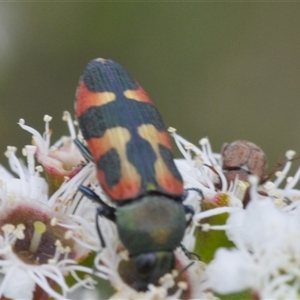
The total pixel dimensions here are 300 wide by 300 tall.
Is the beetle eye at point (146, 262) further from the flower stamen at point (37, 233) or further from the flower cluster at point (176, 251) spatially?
the flower stamen at point (37, 233)

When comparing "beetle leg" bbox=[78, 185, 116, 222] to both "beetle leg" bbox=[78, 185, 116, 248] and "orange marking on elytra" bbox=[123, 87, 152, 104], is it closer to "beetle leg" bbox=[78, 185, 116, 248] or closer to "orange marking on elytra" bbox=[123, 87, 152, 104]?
"beetle leg" bbox=[78, 185, 116, 248]

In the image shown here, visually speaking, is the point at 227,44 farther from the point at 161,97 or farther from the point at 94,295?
the point at 94,295

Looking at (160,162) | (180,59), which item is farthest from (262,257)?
(180,59)

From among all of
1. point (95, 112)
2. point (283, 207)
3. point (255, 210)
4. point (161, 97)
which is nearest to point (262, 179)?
point (283, 207)

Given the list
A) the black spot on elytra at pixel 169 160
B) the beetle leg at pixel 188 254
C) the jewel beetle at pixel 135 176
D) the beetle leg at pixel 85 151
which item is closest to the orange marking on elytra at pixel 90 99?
the jewel beetle at pixel 135 176

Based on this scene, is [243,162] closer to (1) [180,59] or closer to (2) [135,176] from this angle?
(2) [135,176]

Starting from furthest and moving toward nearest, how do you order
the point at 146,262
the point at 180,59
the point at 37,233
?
the point at 180,59 < the point at 37,233 < the point at 146,262

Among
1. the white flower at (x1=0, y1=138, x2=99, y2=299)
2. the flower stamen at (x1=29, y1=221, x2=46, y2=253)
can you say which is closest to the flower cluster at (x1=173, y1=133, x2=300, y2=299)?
the white flower at (x1=0, y1=138, x2=99, y2=299)

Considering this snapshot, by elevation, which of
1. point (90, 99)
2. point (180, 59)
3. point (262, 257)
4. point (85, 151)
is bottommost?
point (180, 59)
